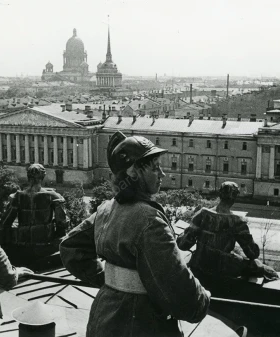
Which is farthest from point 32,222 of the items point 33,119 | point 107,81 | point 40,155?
point 107,81

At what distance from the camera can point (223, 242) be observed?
287 inches

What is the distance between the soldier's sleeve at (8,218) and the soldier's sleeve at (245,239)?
3.57m

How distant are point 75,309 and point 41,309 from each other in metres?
1.20

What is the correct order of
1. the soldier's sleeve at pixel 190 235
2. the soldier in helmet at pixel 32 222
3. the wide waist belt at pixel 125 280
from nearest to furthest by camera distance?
1. the wide waist belt at pixel 125 280
2. the soldier's sleeve at pixel 190 235
3. the soldier in helmet at pixel 32 222

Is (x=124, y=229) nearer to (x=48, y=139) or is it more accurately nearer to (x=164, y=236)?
(x=164, y=236)

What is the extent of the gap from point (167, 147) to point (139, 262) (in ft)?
200

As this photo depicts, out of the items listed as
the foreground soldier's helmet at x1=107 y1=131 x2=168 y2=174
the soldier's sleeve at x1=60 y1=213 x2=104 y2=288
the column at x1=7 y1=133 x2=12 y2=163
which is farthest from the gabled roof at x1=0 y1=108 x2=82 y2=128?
the foreground soldier's helmet at x1=107 y1=131 x2=168 y2=174

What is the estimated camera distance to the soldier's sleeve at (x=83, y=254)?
4.66 meters

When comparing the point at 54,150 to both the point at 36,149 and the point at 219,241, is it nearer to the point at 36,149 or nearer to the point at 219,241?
the point at 36,149

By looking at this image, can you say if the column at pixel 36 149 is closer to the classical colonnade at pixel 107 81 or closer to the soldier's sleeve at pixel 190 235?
the soldier's sleeve at pixel 190 235

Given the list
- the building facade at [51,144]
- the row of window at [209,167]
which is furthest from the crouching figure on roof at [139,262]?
the building facade at [51,144]

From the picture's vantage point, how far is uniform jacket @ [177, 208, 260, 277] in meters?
7.24

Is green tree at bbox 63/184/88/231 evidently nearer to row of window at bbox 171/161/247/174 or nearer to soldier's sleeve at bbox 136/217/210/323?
row of window at bbox 171/161/247/174

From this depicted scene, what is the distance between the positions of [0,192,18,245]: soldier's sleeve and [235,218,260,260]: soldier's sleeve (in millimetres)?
3566
